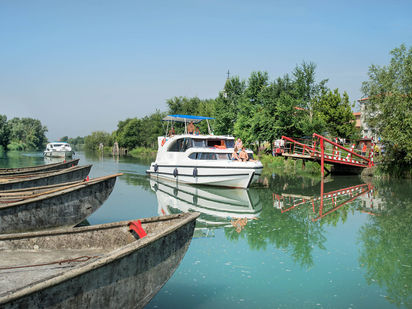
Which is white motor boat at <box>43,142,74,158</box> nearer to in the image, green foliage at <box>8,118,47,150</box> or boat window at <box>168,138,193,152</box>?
boat window at <box>168,138,193,152</box>

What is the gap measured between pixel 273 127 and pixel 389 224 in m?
24.3

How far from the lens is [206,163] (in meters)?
20.9

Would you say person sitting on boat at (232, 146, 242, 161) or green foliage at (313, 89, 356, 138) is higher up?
green foliage at (313, 89, 356, 138)

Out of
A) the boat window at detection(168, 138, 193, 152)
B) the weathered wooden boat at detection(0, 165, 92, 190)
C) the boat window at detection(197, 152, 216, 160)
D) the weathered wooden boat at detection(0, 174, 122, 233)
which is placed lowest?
the weathered wooden boat at detection(0, 174, 122, 233)

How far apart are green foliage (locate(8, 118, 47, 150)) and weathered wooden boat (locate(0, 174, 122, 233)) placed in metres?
94.1

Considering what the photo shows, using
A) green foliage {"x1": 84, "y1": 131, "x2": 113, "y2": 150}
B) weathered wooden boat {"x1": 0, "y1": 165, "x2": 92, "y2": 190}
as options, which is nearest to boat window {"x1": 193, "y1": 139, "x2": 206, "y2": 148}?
weathered wooden boat {"x1": 0, "y1": 165, "x2": 92, "y2": 190}

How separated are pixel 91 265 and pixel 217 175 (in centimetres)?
1640

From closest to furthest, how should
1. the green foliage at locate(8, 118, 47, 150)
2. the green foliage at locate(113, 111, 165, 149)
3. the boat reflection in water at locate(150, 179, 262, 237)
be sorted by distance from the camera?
the boat reflection in water at locate(150, 179, 262, 237), the green foliage at locate(113, 111, 165, 149), the green foliage at locate(8, 118, 47, 150)

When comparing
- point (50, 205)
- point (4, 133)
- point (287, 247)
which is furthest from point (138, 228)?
point (4, 133)

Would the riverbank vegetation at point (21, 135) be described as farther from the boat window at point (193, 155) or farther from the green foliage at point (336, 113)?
the boat window at point (193, 155)

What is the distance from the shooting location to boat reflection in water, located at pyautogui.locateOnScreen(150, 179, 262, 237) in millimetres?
12875

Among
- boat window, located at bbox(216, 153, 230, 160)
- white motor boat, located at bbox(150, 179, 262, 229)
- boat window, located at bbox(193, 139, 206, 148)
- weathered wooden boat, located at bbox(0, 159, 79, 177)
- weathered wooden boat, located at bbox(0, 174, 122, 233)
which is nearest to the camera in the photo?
weathered wooden boat, located at bbox(0, 174, 122, 233)

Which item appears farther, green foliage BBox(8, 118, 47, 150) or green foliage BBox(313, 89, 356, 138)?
green foliage BBox(8, 118, 47, 150)

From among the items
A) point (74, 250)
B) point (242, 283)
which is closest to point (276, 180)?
point (242, 283)
